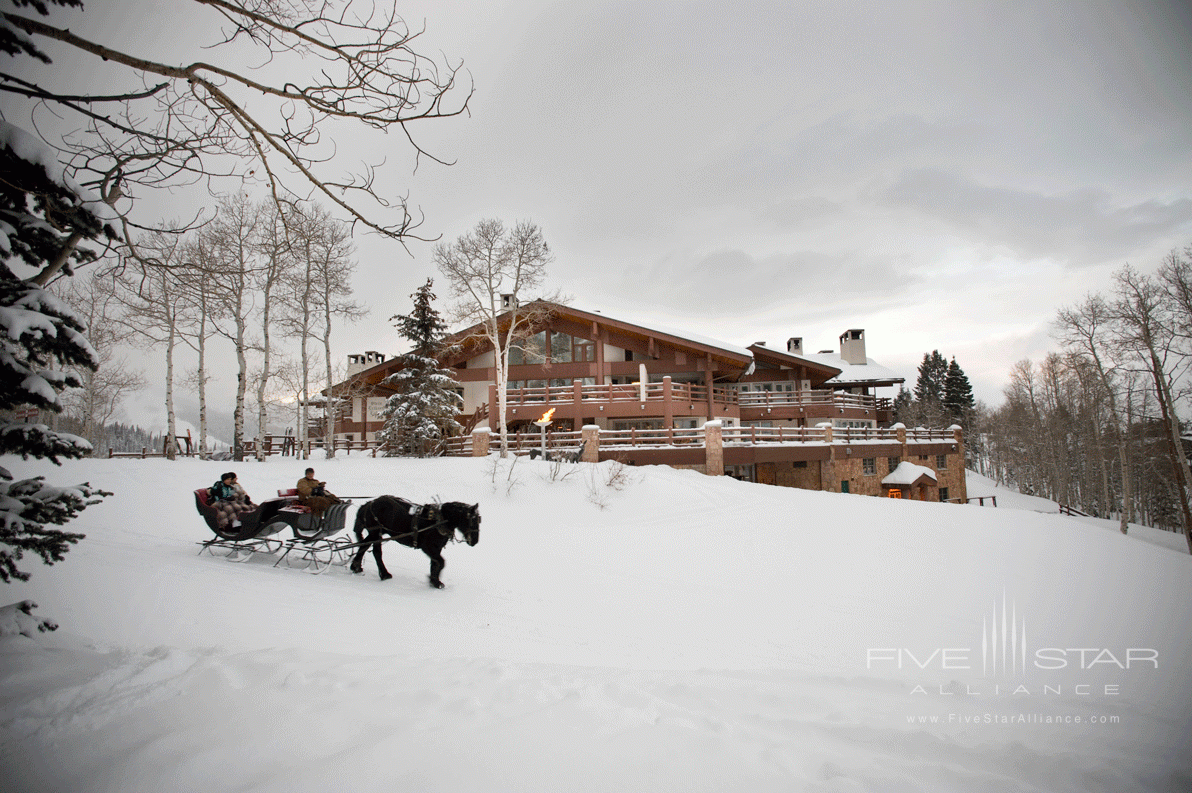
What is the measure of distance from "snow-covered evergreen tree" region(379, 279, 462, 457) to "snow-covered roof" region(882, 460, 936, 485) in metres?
21.8

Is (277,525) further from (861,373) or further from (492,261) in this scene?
(861,373)

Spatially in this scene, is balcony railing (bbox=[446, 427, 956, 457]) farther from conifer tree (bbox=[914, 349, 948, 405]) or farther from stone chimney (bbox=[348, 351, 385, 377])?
conifer tree (bbox=[914, 349, 948, 405])

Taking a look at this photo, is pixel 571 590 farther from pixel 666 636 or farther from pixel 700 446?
pixel 700 446

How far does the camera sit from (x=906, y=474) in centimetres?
2525

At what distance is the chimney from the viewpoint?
1480 inches

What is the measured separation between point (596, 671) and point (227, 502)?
7.02 m

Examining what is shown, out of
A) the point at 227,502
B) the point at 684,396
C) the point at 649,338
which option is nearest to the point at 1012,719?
the point at 227,502

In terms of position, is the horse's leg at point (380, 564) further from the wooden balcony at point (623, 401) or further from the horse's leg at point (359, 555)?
the wooden balcony at point (623, 401)

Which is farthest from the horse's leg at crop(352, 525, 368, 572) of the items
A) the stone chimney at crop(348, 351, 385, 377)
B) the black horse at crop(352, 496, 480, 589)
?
the stone chimney at crop(348, 351, 385, 377)

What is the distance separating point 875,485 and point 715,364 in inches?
394

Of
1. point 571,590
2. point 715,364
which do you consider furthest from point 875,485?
point 571,590

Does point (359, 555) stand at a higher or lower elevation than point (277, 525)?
lower

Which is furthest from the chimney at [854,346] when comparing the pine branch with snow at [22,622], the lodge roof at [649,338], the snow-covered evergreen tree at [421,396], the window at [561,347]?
the pine branch with snow at [22,622]

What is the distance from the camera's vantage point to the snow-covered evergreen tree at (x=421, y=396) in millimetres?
22172
